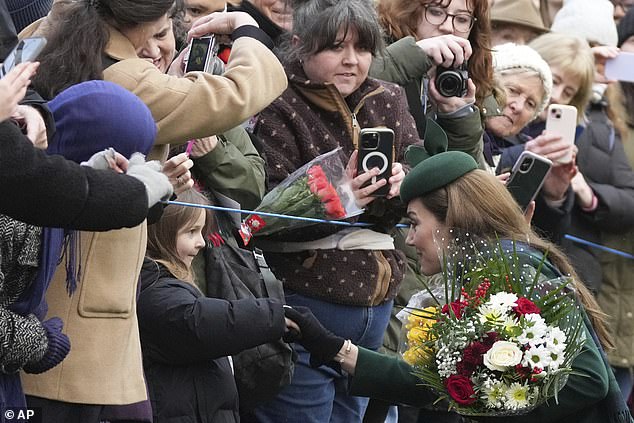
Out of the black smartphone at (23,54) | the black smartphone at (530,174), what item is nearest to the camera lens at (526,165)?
the black smartphone at (530,174)

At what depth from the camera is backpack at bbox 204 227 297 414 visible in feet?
16.7

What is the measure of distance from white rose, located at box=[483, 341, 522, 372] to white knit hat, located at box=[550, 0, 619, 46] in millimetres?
4629

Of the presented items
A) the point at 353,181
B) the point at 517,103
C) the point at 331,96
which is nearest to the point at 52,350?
the point at 353,181

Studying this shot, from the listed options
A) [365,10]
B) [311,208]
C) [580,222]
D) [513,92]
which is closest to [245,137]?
[311,208]

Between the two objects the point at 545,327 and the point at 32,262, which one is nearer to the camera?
the point at 32,262

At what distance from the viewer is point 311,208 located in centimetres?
523

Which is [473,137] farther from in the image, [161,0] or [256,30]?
[161,0]

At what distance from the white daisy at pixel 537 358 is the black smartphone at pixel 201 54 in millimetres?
1584

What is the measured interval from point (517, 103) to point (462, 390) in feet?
10.6

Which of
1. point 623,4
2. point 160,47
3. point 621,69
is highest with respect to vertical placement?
point 160,47

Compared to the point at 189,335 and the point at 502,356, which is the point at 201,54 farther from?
the point at 502,356

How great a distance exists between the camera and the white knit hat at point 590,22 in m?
8.51

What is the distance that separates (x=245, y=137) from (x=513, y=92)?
236 cm

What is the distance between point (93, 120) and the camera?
3914 millimetres
